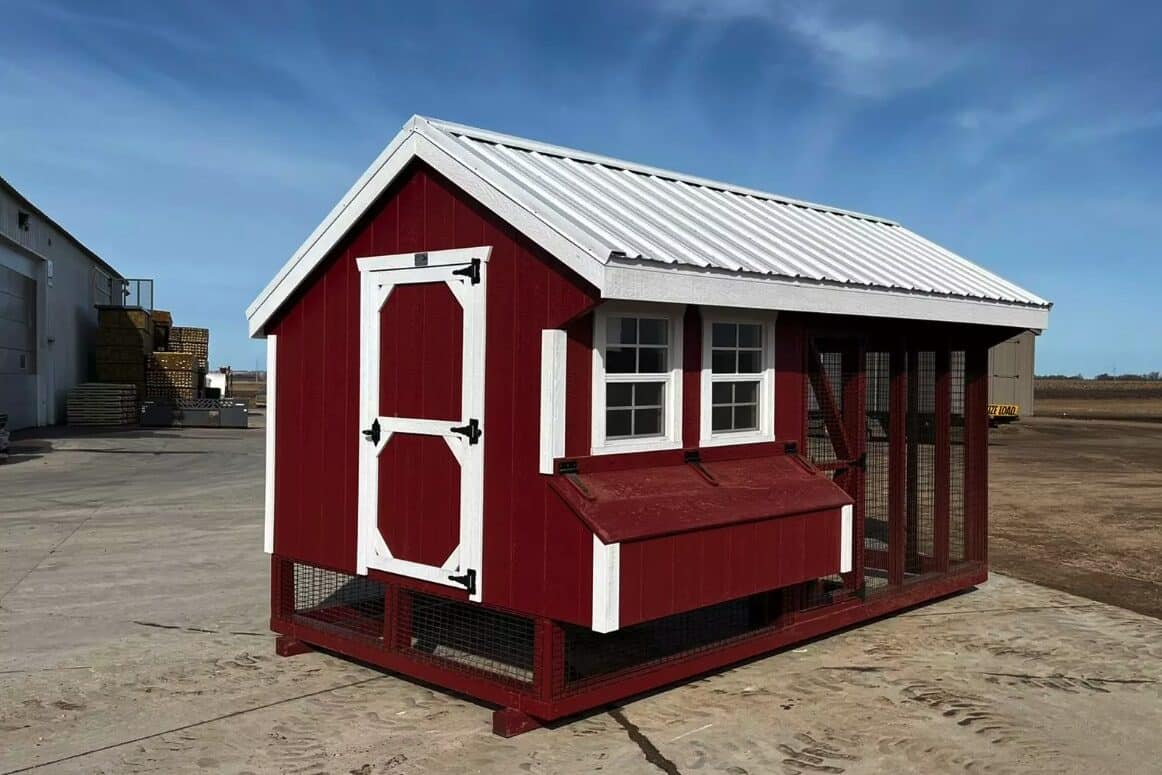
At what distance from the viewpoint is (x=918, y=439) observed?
9688 millimetres

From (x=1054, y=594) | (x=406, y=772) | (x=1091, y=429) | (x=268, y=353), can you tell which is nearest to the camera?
(x=406, y=772)

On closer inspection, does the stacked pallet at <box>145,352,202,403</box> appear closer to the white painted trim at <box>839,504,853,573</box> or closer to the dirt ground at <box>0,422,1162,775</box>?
the dirt ground at <box>0,422,1162,775</box>

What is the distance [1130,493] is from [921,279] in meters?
12.6

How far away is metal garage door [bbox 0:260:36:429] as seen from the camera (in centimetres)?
2725

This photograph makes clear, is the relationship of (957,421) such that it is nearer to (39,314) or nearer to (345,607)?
(345,607)

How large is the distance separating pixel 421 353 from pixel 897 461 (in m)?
4.48

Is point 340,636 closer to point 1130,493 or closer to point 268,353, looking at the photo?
point 268,353

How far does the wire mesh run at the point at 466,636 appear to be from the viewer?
715 cm

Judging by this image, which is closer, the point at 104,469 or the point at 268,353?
the point at 268,353

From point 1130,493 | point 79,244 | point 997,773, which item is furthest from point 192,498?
point 79,244

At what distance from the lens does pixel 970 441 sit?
33.5ft

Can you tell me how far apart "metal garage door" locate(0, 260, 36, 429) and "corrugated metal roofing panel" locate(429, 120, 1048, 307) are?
77.5 feet

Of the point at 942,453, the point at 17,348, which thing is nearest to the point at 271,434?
the point at 942,453

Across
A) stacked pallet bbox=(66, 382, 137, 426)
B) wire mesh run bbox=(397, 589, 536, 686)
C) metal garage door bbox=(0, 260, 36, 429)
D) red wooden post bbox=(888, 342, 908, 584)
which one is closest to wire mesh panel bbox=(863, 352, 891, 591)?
red wooden post bbox=(888, 342, 908, 584)
